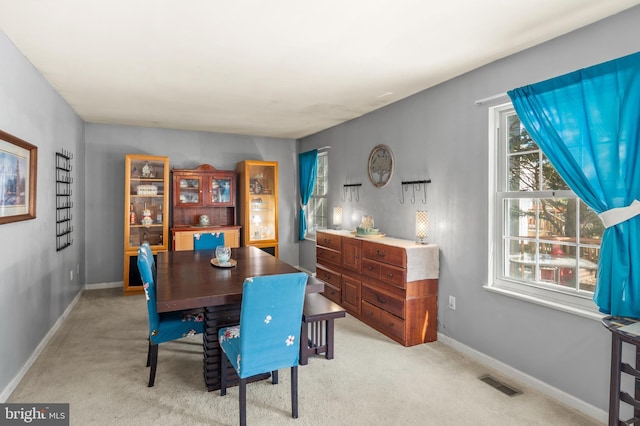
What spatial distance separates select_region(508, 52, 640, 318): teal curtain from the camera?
6.64 ft

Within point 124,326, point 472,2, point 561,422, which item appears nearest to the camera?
point 472,2

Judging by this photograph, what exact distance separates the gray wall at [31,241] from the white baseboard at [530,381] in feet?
11.3

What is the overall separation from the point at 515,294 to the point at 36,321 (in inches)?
153

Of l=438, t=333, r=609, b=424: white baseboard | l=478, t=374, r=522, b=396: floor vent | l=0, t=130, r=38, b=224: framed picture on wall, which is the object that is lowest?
l=478, t=374, r=522, b=396: floor vent

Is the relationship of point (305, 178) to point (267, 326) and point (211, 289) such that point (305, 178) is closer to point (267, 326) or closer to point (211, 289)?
point (211, 289)

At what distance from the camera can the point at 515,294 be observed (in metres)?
2.72

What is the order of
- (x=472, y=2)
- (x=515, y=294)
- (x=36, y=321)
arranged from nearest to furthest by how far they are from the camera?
(x=472, y=2) → (x=515, y=294) → (x=36, y=321)

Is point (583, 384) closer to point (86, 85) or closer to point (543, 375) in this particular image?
point (543, 375)

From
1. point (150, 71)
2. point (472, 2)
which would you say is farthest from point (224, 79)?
point (472, 2)

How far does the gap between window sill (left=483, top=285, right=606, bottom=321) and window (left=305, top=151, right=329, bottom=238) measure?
3.23 metres

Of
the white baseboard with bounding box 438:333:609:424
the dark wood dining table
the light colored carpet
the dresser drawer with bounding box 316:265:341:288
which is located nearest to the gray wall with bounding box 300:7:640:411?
the white baseboard with bounding box 438:333:609:424

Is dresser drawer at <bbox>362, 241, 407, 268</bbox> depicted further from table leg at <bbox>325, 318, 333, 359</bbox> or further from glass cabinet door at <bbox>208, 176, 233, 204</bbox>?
glass cabinet door at <bbox>208, 176, 233, 204</bbox>

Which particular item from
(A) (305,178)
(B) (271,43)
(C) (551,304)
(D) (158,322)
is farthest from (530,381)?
(A) (305,178)

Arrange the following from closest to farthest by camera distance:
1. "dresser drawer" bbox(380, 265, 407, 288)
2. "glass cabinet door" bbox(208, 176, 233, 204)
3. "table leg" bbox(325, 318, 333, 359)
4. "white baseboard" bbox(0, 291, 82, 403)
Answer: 1. "white baseboard" bbox(0, 291, 82, 403)
2. "table leg" bbox(325, 318, 333, 359)
3. "dresser drawer" bbox(380, 265, 407, 288)
4. "glass cabinet door" bbox(208, 176, 233, 204)
